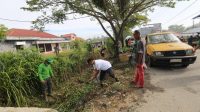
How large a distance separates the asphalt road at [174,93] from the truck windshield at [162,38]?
189 cm

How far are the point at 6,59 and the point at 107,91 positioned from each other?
3941 mm

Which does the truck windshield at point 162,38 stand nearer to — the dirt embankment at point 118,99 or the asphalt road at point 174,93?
the asphalt road at point 174,93

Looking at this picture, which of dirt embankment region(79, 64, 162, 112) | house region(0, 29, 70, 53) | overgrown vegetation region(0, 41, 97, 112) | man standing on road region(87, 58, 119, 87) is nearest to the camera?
dirt embankment region(79, 64, 162, 112)

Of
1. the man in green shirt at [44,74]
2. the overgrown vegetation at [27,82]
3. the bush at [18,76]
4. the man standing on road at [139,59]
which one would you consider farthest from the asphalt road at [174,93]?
the bush at [18,76]

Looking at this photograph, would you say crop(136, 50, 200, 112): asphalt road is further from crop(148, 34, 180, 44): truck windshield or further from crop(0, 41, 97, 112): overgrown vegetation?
crop(0, 41, 97, 112): overgrown vegetation

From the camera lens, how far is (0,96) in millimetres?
7953

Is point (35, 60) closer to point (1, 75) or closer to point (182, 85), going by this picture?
point (1, 75)

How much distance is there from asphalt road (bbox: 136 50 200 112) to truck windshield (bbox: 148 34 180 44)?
6.22ft

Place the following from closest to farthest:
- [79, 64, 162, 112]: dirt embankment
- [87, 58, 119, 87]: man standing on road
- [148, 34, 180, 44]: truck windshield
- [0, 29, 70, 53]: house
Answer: [79, 64, 162, 112]: dirt embankment < [87, 58, 119, 87]: man standing on road < [148, 34, 180, 44]: truck windshield < [0, 29, 70, 53]: house

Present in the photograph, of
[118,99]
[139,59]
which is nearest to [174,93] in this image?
[139,59]

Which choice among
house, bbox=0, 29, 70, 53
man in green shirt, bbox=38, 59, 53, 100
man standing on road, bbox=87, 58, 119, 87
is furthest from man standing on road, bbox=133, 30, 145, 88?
house, bbox=0, 29, 70, 53

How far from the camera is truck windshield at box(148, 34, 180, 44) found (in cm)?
1230

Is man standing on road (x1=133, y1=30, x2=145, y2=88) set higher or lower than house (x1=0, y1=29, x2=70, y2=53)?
lower

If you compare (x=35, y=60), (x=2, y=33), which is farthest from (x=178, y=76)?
(x=2, y=33)
